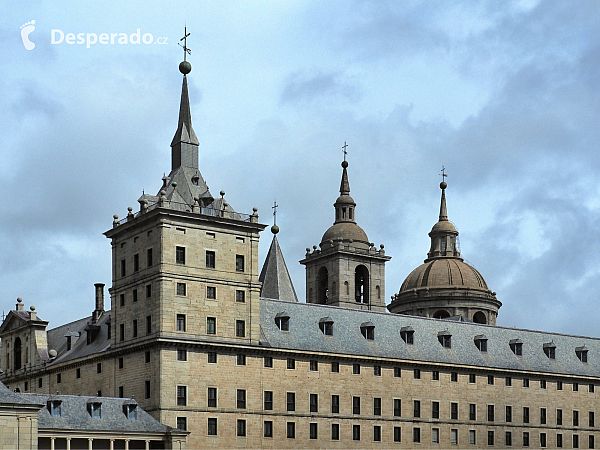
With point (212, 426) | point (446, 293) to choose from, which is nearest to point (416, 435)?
point (212, 426)

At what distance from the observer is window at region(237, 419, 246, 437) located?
87.9 m

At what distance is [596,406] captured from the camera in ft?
363

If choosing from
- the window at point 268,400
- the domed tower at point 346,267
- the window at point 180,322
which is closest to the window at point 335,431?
the window at point 268,400

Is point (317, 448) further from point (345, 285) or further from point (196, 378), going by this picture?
point (345, 285)

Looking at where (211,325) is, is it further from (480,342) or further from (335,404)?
(480,342)

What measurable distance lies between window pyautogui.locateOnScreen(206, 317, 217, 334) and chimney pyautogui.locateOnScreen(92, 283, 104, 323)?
19.8m

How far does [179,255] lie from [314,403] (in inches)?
657

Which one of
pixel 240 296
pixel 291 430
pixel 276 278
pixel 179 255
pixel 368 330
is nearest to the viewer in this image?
pixel 179 255

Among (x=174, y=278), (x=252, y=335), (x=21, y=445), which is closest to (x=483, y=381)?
(x=252, y=335)

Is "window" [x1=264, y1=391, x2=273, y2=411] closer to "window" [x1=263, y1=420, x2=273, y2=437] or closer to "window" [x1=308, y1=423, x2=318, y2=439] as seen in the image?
"window" [x1=263, y1=420, x2=273, y2=437]

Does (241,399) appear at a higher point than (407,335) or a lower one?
lower

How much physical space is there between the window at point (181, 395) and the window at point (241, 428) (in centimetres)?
510

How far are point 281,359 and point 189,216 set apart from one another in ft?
45.4

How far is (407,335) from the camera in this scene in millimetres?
101312
